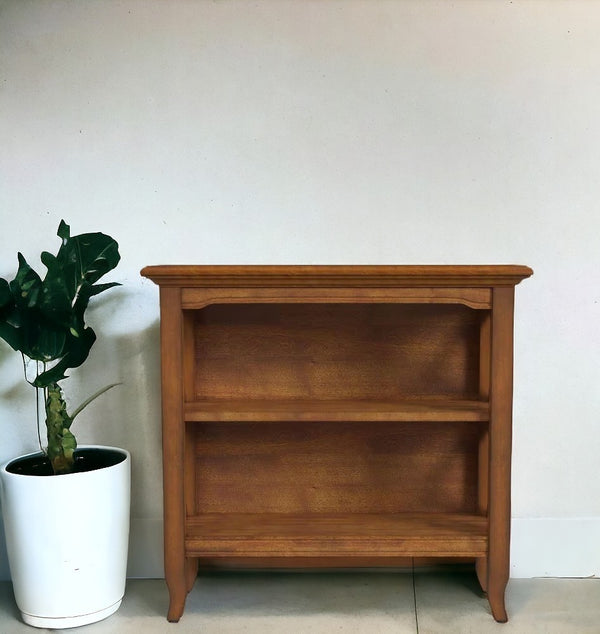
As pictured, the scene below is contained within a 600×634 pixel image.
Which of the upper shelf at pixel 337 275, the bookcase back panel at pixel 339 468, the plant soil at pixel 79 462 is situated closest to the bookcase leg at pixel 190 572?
the bookcase back panel at pixel 339 468

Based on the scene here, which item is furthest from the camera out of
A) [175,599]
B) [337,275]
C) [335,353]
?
[335,353]

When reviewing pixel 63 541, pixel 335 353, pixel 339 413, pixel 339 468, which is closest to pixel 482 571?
pixel 339 468

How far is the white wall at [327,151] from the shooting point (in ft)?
7.33

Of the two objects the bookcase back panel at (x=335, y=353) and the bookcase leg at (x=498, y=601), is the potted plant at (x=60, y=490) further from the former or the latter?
the bookcase leg at (x=498, y=601)

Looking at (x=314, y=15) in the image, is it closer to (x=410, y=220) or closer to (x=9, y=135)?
(x=410, y=220)

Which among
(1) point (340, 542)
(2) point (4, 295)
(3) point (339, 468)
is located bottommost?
(1) point (340, 542)

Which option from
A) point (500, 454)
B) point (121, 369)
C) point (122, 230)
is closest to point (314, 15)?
point (122, 230)

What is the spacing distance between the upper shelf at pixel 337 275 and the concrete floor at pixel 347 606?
0.88 meters

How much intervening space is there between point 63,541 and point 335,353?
894mm

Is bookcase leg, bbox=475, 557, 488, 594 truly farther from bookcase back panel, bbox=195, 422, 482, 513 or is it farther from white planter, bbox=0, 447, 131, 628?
white planter, bbox=0, 447, 131, 628

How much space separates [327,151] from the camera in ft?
7.39

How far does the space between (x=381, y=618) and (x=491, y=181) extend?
4.18 feet

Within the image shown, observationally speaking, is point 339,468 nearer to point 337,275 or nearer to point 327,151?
point 337,275

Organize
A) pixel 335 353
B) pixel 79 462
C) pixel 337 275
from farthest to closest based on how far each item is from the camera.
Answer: pixel 335 353 < pixel 79 462 < pixel 337 275
